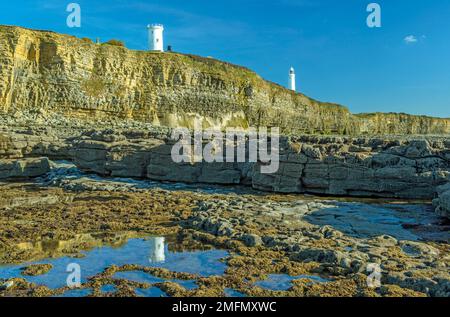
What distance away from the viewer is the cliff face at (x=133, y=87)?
143 ft

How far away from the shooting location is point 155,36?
79188 millimetres

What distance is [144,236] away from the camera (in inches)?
511

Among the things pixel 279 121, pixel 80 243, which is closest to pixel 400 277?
pixel 80 243

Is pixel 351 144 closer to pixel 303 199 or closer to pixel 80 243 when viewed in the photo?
pixel 303 199

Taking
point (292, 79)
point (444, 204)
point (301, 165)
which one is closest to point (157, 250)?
point (444, 204)

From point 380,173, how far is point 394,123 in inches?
4118

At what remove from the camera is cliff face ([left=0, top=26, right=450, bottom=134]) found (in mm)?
43719

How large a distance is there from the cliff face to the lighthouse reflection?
36.4m

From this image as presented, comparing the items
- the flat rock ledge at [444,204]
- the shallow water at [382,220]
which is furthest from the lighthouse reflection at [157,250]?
the flat rock ledge at [444,204]

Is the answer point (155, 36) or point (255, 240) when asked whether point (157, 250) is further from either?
point (155, 36)

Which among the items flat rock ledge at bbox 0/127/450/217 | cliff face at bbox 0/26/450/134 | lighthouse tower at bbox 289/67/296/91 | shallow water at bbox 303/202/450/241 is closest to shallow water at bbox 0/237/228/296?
shallow water at bbox 303/202/450/241

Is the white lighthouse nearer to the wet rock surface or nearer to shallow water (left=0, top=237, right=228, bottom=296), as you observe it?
the wet rock surface

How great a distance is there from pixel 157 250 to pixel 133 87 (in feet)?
142

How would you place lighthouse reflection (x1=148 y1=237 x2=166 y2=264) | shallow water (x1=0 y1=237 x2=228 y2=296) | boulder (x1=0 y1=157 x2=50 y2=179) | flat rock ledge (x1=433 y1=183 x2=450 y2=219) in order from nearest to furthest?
shallow water (x1=0 y1=237 x2=228 y2=296), lighthouse reflection (x1=148 y1=237 x2=166 y2=264), flat rock ledge (x1=433 y1=183 x2=450 y2=219), boulder (x1=0 y1=157 x2=50 y2=179)
